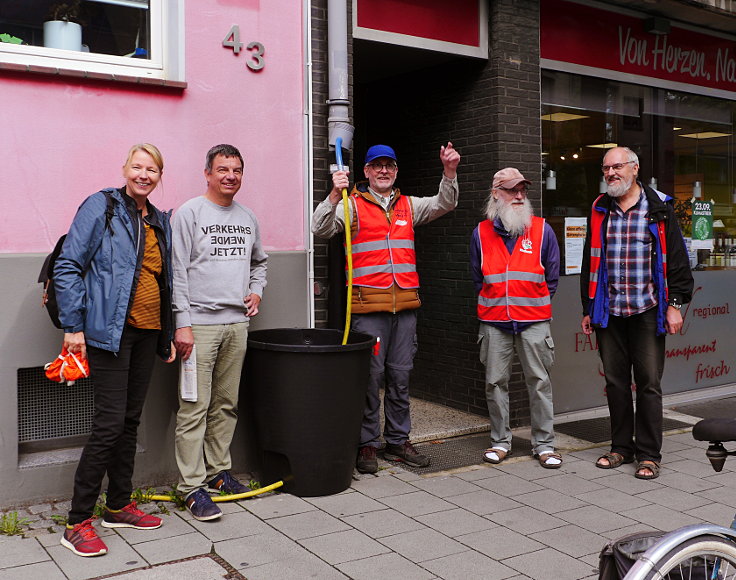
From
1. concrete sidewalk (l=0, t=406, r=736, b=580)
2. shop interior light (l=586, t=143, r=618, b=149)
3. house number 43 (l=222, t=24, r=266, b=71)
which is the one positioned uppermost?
house number 43 (l=222, t=24, r=266, b=71)

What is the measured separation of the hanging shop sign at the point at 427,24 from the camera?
6164 mm

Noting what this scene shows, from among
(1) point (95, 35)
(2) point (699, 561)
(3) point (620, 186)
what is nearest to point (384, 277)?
(3) point (620, 186)

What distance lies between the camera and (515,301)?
5.73 metres

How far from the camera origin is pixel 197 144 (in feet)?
17.3

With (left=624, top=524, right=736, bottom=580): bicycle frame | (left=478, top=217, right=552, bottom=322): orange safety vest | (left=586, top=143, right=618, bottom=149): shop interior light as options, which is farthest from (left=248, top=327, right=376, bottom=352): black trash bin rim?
(left=586, top=143, right=618, bottom=149): shop interior light

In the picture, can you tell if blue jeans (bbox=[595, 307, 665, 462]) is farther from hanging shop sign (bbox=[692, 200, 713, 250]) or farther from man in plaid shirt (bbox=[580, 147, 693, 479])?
hanging shop sign (bbox=[692, 200, 713, 250])

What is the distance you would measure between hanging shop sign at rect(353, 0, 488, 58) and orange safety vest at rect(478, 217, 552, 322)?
1677mm

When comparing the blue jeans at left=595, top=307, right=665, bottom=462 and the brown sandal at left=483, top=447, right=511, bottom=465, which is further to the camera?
the brown sandal at left=483, top=447, right=511, bottom=465

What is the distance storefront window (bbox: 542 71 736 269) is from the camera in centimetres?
736

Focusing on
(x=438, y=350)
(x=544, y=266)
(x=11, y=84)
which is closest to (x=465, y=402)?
(x=438, y=350)

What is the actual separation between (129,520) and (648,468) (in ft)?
10.9

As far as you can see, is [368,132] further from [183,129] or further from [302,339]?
[302,339]

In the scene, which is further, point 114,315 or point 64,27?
point 64,27

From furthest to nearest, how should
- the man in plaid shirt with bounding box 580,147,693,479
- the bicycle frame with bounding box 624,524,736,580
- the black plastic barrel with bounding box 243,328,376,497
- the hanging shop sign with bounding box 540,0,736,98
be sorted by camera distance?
the hanging shop sign with bounding box 540,0,736,98 → the man in plaid shirt with bounding box 580,147,693,479 → the black plastic barrel with bounding box 243,328,376,497 → the bicycle frame with bounding box 624,524,736,580
